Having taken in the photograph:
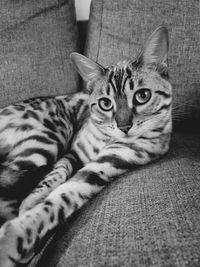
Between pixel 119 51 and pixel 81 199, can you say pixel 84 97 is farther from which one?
pixel 81 199

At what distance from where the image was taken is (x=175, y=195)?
2.21ft

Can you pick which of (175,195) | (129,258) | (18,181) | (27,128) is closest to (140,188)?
(175,195)

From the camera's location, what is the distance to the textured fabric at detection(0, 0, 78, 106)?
46.4 inches

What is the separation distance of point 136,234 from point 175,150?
1.59ft

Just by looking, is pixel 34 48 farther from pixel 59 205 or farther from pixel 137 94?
pixel 59 205

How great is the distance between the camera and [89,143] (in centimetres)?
109

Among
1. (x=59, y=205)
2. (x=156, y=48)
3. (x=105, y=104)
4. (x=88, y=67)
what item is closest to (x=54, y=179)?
(x=59, y=205)

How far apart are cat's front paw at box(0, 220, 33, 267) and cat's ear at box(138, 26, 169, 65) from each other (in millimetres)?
641

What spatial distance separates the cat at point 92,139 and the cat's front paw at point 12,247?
0.32 ft

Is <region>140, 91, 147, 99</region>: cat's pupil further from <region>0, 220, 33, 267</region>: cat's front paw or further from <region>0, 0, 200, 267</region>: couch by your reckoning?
<region>0, 220, 33, 267</region>: cat's front paw

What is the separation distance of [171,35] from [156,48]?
0.25 m

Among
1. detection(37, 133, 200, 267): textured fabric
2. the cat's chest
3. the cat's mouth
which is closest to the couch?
detection(37, 133, 200, 267): textured fabric

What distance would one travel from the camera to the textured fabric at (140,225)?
1.68 ft

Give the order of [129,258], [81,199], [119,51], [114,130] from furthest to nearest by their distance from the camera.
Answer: [119,51] < [114,130] < [81,199] < [129,258]
